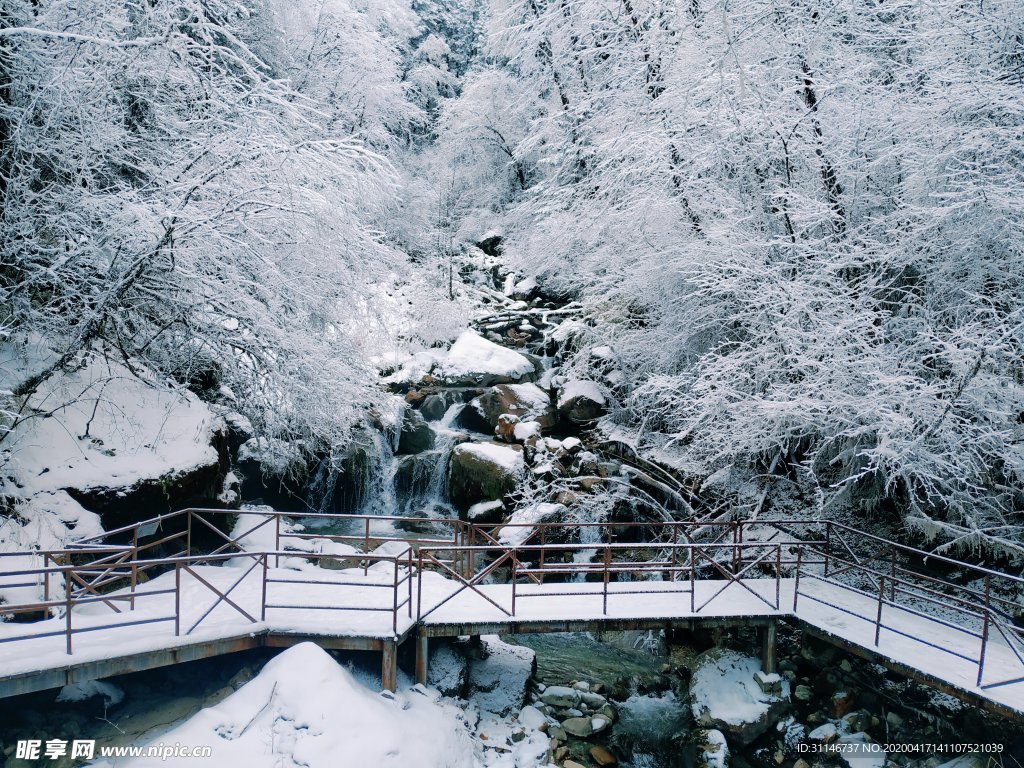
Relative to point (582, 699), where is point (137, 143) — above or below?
above

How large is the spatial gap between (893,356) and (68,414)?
11.8 meters

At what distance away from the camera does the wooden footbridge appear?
619 centimetres

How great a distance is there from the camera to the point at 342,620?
7.37 meters

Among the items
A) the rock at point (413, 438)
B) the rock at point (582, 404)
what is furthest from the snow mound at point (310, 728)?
the rock at point (582, 404)

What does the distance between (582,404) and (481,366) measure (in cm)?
419

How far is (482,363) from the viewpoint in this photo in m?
18.7

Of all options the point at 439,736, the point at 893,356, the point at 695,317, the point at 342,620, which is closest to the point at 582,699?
the point at 439,736

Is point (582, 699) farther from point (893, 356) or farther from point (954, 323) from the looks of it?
point (954, 323)

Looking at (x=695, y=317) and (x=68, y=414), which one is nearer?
(x=68, y=414)

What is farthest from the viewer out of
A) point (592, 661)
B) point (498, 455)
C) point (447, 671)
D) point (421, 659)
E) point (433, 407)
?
point (433, 407)

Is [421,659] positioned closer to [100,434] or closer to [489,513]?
[489,513]

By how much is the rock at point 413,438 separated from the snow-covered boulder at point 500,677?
7.27 meters

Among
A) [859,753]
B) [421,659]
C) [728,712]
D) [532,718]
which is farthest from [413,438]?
[859,753]

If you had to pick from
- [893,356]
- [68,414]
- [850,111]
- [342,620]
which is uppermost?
[850,111]
